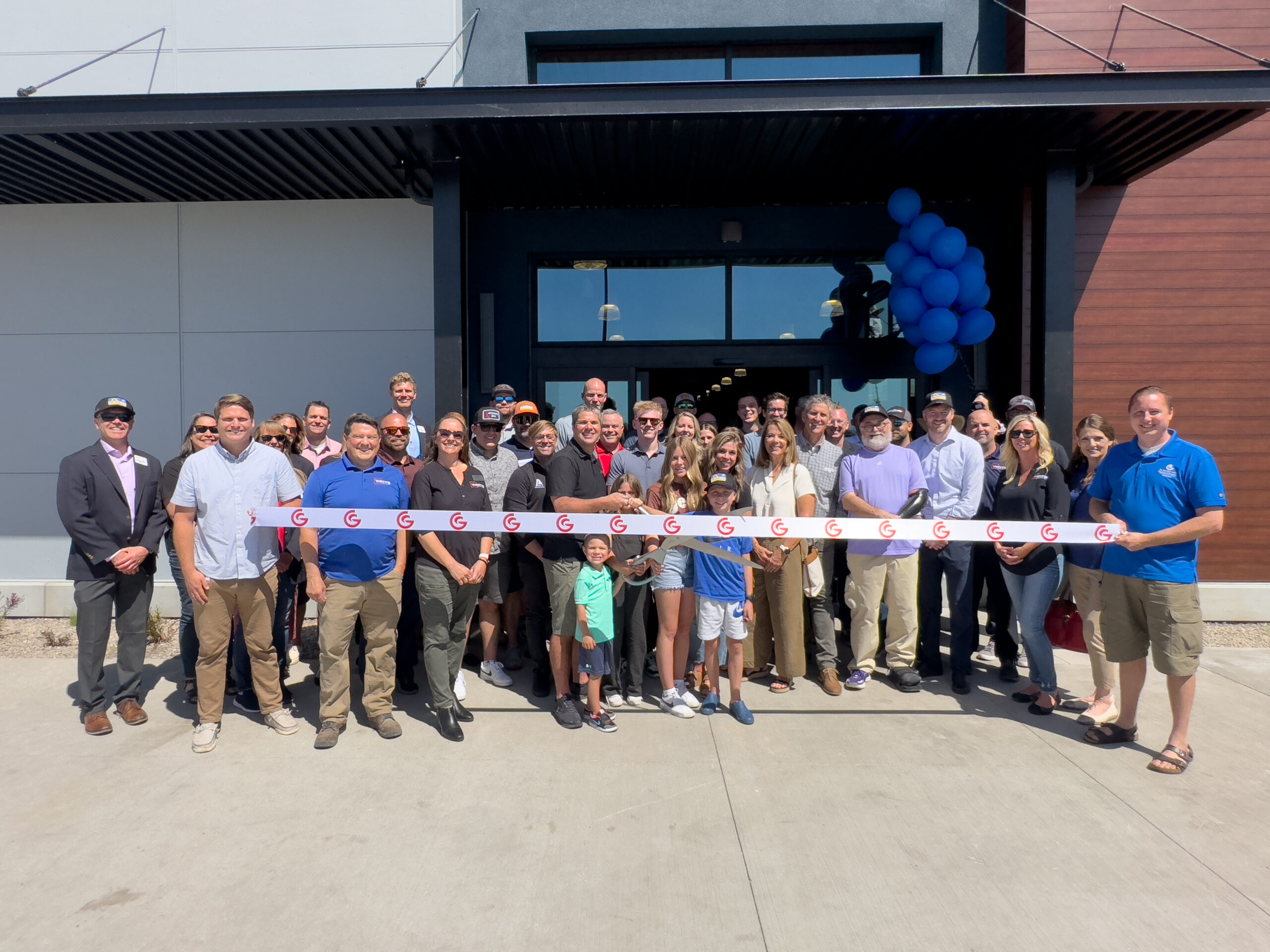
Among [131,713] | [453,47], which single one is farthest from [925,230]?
[131,713]

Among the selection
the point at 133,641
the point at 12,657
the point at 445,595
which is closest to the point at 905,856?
the point at 445,595

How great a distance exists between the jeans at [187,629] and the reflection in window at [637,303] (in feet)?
15.2

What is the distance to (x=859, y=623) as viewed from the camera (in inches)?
204

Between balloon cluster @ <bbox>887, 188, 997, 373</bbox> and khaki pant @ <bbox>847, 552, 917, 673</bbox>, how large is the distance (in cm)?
269

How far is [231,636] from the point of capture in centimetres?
446

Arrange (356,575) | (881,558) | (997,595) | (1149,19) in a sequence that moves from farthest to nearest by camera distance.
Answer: (1149,19), (997,595), (881,558), (356,575)

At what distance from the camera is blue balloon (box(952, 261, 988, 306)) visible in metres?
6.84

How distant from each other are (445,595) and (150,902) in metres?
2.01

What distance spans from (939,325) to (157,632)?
7619mm

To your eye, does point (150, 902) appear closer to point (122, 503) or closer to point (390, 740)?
point (390, 740)

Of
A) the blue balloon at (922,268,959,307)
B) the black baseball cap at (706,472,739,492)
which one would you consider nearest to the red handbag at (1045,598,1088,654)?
the black baseball cap at (706,472,739,492)

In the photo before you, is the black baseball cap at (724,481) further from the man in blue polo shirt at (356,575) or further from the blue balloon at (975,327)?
the blue balloon at (975,327)

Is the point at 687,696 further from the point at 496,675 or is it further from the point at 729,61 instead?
the point at 729,61

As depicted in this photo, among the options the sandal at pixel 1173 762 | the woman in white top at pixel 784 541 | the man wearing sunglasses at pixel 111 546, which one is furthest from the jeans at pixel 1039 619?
the man wearing sunglasses at pixel 111 546
